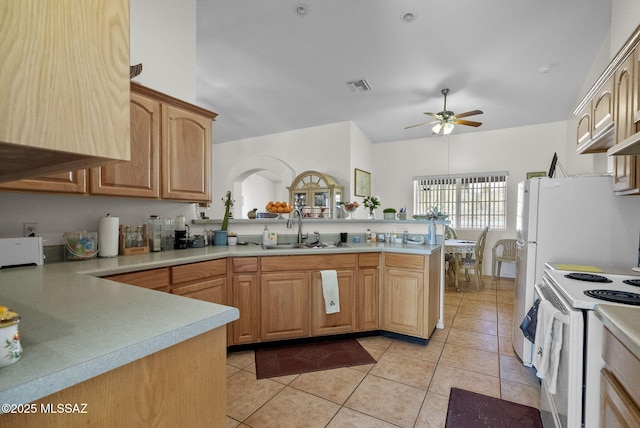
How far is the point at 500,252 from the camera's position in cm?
548

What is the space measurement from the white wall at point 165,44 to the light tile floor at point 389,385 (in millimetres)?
2488

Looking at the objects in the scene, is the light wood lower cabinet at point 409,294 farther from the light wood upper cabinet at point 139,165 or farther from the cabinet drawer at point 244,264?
the light wood upper cabinet at point 139,165

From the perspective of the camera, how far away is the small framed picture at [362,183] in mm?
5673

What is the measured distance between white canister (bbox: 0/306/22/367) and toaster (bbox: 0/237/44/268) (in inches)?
60.0

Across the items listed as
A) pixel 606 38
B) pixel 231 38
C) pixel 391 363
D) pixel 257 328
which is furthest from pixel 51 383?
pixel 606 38

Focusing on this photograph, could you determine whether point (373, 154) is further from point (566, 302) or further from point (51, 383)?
point (51, 383)

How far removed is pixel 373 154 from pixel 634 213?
16.4 ft

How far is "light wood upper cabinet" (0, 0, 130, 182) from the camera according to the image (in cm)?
39

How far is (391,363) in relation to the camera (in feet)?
7.68

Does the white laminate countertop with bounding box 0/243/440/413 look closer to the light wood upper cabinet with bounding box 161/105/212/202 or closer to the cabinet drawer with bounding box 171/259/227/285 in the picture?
the cabinet drawer with bounding box 171/259/227/285

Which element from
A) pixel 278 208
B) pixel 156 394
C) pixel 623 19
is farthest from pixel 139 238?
pixel 623 19

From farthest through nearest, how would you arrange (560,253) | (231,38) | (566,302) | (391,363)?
(231,38) → (391,363) → (560,253) → (566,302)

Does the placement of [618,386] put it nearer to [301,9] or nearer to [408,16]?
[408,16]

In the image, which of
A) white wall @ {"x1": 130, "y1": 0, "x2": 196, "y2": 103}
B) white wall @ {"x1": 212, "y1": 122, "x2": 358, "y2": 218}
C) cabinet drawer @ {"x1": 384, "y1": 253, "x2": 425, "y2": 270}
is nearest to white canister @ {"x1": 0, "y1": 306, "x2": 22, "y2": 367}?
white wall @ {"x1": 130, "y1": 0, "x2": 196, "y2": 103}
